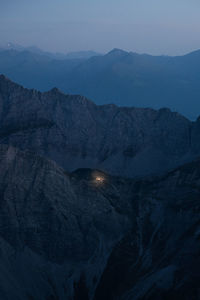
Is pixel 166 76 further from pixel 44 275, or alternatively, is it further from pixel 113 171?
pixel 44 275

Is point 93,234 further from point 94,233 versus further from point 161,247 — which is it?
point 161,247

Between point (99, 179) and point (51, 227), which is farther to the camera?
point (99, 179)

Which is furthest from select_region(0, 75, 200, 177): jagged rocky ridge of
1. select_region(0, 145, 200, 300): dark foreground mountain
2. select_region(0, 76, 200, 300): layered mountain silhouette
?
select_region(0, 145, 200, 300): dark foreground mountain

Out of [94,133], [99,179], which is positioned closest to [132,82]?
[94,133]

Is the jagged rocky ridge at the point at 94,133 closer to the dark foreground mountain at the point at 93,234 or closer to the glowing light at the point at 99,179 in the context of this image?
the glowing light at the point at 99,179

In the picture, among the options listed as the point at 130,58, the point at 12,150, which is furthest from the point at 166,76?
the point at 12,150

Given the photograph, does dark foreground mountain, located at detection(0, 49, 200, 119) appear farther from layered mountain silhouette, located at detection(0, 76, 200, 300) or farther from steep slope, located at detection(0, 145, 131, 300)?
steep slope, located at detection(0, 145, 131, 300)
